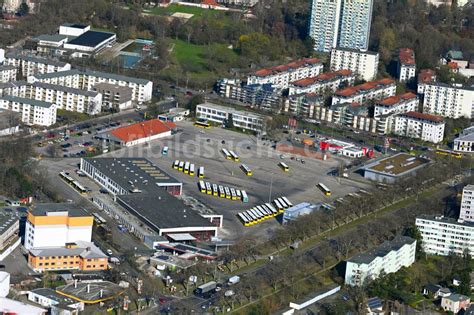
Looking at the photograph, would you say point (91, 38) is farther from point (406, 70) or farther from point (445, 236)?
point (445, 236)

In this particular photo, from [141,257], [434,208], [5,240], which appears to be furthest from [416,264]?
[5,240]

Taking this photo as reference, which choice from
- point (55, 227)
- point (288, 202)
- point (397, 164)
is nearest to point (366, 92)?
point (397, 164)

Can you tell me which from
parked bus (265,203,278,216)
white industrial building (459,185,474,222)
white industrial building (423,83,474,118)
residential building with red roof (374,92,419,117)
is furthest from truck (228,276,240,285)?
white industrial building (423,83,474,118)

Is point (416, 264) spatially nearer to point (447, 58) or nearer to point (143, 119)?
point (143, 119)

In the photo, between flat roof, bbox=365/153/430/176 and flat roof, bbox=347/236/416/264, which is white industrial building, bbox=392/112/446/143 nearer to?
flat roof, bbox=365/153/430/176

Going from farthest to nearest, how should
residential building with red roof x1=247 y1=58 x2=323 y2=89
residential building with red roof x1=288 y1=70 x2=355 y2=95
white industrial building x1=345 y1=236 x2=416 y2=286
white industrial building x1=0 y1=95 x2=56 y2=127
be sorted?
residential building with red roof x1=247 y1=58 x2=323 y2=89 → residential building with red roof x1=288 y1=70 x2=355 y2=95 → white industrial building x1=0 y1=95 x2=56 y2=127 → white industrial building x1=345 y1=236 x2=416 y2=286

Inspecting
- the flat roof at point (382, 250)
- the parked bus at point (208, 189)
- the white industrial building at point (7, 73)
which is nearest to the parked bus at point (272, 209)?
the parked bus at point (208, 189)
